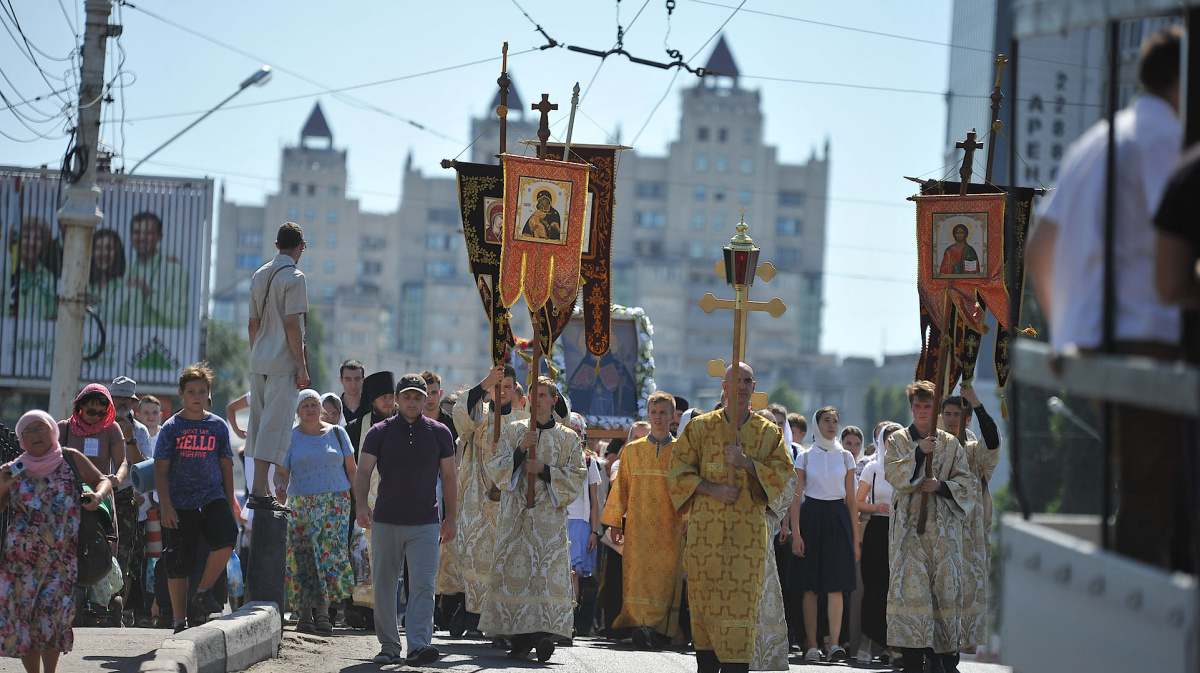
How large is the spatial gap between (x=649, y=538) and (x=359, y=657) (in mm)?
2812

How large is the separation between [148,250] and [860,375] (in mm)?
118012

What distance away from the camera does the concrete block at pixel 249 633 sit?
8.51 m

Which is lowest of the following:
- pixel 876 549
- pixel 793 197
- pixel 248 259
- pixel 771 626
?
pixel 771 626

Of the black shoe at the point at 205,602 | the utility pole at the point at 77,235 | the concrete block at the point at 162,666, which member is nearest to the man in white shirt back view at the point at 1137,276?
the concrete block at the point at 162,666

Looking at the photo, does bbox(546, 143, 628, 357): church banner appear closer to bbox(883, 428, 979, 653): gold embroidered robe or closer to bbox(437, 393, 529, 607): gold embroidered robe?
bbox(437, 393, 529, 607): gold embroidered robe

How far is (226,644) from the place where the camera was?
842cm

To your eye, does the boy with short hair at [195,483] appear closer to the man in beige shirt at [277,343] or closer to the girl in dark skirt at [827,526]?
the man in beige shirt at [277,343]

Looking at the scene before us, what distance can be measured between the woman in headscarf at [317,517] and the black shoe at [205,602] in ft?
4.54

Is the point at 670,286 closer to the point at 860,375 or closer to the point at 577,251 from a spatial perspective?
the point at 860,375

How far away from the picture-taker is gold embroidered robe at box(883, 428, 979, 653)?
34.5 ft

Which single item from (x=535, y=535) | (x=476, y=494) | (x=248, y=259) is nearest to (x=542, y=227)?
(x=476, y=494)

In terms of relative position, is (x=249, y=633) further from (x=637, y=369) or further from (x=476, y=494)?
(x=637, y=369)

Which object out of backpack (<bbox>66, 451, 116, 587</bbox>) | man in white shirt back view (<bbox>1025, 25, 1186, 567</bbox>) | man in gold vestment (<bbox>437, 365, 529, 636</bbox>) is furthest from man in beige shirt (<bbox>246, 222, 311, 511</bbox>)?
man in white shirt back view (<bbox>1025, 25, 1186, 567</bbox>)

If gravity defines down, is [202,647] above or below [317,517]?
below
